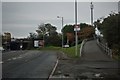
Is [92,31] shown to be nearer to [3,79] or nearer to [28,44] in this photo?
[28,44]

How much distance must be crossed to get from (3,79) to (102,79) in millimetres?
4474

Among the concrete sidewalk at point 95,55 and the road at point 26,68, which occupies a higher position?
the concrete sidewalk at point 95,55

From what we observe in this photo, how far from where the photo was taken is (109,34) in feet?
114

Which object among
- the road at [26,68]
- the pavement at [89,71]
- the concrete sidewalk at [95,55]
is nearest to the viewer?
the pavement at [89,71]

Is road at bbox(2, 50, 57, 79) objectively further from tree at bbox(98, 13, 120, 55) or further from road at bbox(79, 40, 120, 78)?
tree at bbox(98, 13, 120, 55)

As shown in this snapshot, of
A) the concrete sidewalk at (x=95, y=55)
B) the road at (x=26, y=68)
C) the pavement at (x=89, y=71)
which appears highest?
the concrete sidewalk at (x=95, y=55)

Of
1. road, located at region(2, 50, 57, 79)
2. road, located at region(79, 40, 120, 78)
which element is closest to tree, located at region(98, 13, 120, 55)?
road, located at region(79, 40, 120, 78)

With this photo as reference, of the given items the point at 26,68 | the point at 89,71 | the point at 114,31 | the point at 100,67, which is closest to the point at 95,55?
the point at 114,31

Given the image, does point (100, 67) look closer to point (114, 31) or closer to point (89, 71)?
point (89, 71)

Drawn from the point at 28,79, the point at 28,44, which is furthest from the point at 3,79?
the point at 28,44

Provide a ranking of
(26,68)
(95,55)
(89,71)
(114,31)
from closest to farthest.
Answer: (89,71)
(26,68)
(114,31)
(95,55)

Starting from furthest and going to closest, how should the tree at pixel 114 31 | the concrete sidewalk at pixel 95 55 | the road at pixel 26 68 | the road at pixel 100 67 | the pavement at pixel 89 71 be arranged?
the tree at pixel 114 31 < the concrete sidewalk at pixel 95 55 < the road at pixel 100 67 < the road at pixel 26 68 < the pavement at pixel 89 71

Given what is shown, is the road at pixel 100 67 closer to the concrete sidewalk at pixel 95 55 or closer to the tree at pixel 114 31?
the concrete sidewalk at pixel 95 55

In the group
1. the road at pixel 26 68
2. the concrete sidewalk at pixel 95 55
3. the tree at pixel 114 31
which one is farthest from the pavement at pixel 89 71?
the tree at pixel 114 31
